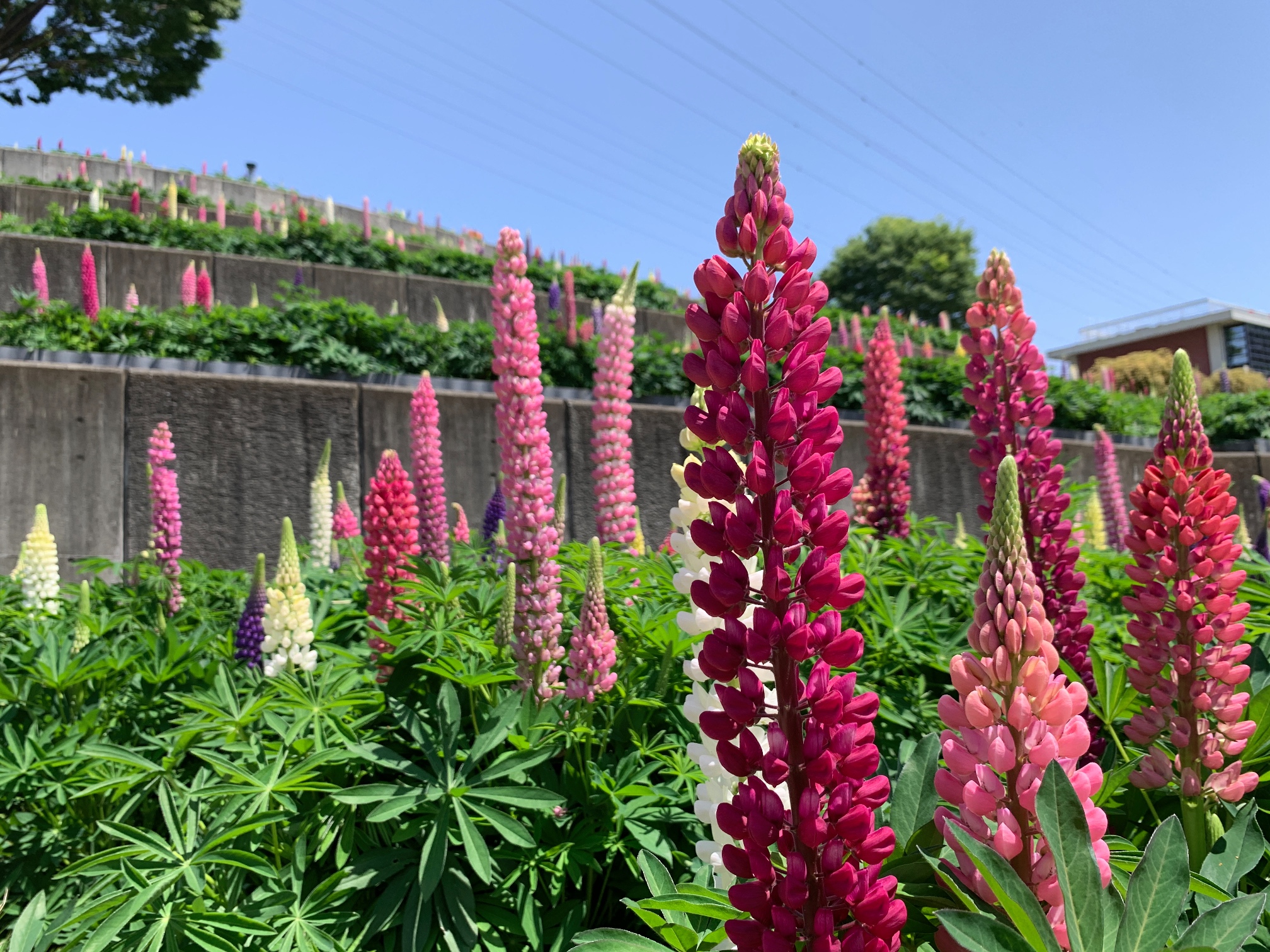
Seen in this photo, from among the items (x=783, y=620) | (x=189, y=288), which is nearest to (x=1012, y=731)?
(x=783, y=620)

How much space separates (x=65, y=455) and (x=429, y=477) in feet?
13.1

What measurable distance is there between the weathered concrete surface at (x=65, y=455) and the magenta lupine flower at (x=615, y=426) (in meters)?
4.55

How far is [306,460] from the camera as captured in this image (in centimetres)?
718

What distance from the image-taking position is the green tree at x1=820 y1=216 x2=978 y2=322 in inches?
1865

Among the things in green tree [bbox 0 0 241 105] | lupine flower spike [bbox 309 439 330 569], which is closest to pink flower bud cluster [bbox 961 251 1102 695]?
lupine flower spike [bbox 309 439 330 569]

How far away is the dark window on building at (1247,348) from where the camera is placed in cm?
3969

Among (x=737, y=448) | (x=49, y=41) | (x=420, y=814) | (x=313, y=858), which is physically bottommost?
(x=313, y=858)

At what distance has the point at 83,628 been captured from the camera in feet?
9.91

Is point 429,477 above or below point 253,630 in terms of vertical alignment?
above

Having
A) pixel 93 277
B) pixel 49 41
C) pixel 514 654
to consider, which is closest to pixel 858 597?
pixel 514 654

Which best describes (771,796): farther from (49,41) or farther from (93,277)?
(49,41)

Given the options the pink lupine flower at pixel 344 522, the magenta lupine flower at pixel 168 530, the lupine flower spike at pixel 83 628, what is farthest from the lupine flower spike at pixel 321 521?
the lupine flower spike at pixel 83 628

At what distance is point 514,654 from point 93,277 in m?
8.49

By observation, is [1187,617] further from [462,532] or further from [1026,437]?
[462,532]
